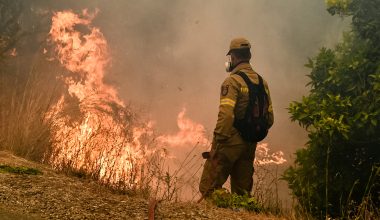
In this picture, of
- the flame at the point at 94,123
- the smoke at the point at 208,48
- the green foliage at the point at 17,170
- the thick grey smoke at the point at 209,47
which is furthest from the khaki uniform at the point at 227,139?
the thick grey smoke at the point at 209,47

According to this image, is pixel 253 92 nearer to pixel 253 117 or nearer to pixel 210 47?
pixel 253 117

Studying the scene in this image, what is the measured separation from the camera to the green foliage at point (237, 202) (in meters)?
4.17

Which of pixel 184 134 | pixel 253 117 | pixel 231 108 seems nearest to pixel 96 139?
pixel 231 108

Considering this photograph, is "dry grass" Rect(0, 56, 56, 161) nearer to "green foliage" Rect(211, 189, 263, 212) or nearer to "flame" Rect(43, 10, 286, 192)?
"flame" Rect(43, 10, 286, 192)

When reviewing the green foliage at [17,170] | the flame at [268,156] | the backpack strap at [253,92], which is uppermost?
the flame at [268,156]

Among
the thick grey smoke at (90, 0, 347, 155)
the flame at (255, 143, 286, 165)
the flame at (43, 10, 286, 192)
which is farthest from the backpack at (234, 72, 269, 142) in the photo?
the flame at (255, 143, 286, 165)

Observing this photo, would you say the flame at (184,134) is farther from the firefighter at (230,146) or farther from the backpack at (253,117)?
the backpack at (253,117)

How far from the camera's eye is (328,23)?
20906 millimetres

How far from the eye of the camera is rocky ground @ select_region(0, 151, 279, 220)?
314 centimetres

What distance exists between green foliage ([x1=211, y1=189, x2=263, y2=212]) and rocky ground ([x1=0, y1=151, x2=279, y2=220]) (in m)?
0.16

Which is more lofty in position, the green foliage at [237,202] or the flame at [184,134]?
the flame at [184,134]

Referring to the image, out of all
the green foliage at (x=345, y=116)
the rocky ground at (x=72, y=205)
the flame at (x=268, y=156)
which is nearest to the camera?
the rocky ground at (x=72, y=205)

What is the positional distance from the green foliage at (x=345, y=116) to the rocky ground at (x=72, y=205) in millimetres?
1900

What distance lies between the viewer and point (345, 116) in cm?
514
